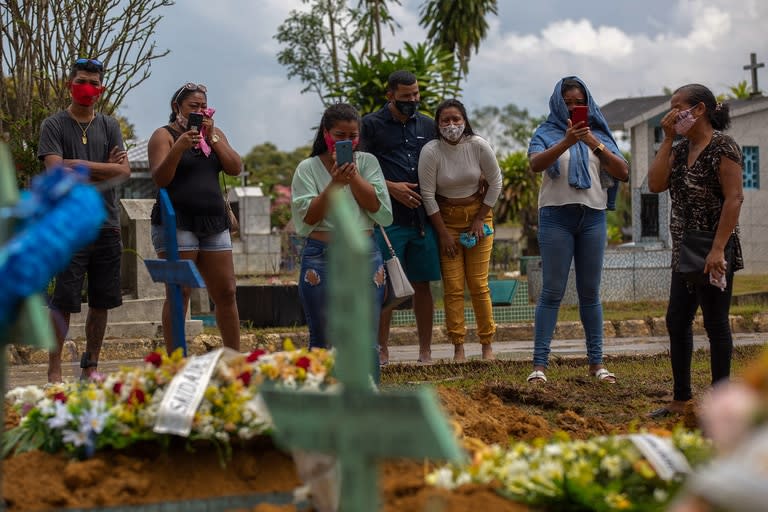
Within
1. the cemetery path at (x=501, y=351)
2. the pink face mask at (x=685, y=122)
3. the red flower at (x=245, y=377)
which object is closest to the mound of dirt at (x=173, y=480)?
the red flower at (x=245, y=377)

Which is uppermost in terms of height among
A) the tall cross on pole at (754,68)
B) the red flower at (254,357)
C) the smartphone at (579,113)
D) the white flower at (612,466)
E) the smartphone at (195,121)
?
the tall cross on pole at (754,68)

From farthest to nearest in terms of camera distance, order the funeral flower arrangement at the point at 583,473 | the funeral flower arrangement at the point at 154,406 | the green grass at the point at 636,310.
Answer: the green grass at the point at 636,310, the funeral flower arrangement at the point at 154,406, the funeral flower arrangement at the point at 583,473

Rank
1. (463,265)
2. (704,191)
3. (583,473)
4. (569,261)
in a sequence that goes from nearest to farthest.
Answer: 1. (583,473)
2. (704,191)
3. (569,261)
4. (463,265)

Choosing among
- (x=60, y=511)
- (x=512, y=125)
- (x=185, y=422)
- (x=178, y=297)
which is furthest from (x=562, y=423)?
(x=512, y=125)

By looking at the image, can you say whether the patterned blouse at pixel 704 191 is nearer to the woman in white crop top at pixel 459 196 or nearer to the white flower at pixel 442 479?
the woman in white crop top at pixel 459 196

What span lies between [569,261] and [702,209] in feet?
4.84

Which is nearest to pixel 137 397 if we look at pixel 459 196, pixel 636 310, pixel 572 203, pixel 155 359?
pixel 155 359

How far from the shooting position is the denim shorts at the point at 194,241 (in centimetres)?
670

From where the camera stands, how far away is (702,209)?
6.36 metres

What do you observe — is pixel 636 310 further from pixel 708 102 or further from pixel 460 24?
pixel 460 24

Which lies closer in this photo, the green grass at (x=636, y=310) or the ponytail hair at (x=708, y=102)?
the ponytail hair at (x=708, y=102)

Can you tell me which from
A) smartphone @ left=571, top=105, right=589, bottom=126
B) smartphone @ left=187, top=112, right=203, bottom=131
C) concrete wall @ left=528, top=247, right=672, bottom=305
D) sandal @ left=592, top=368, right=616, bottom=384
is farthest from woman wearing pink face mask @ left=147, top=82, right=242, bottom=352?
concrete wall @ left=528, top=247, right=672, bottom=305

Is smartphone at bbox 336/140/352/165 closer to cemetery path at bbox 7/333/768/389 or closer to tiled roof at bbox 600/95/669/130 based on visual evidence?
cemetery path at bbox 7/333/768/389

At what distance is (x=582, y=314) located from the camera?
7938 mm
